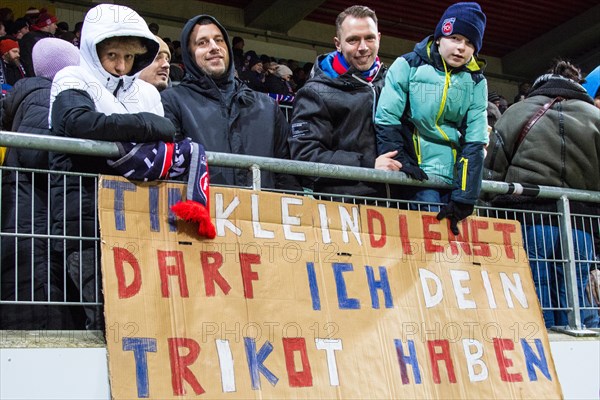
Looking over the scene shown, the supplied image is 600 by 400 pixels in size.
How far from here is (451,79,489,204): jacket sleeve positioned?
17.0 ft

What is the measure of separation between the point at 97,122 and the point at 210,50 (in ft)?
3.79

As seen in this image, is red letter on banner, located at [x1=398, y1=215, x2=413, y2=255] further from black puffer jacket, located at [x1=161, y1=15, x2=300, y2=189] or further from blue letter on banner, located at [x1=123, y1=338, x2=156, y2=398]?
blue letter on banner, located at [x1=123, y1=338, x2=156, y2=398]

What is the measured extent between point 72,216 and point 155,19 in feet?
43.0

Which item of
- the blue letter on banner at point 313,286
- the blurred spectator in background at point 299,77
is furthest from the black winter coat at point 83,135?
the blurred spectator in background at point 299,77

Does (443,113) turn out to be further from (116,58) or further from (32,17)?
(32,17)

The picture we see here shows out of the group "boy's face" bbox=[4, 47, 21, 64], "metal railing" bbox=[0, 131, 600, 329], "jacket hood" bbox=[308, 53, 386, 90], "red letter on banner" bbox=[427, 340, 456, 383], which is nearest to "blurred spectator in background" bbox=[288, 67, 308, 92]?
"boy's face" bbox=[4, 47, 21, 64]

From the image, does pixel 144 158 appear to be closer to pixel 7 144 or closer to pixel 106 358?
pixel 7 144

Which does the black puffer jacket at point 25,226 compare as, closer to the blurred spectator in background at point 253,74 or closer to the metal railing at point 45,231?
the metal railing at point 45,231

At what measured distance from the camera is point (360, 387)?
4.45 meters

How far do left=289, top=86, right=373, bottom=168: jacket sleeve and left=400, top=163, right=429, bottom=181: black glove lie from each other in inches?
8.1

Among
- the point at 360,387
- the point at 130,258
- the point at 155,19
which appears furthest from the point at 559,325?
the point at 155,19

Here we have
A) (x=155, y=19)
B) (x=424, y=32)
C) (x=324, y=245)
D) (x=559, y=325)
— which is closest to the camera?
(x=324, y=245)

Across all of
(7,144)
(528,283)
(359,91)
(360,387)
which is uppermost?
(359,91)

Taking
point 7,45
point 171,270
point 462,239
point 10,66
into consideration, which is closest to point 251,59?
point 7,45
